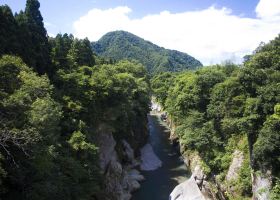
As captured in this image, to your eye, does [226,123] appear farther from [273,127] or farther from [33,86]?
[33,86]

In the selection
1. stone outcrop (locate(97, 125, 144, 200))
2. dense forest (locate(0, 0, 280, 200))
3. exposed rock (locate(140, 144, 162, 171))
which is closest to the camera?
dense forest (locate(0, 0, 280, 200))

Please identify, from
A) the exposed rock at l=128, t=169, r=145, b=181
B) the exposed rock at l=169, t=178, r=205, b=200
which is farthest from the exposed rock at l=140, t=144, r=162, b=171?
the exposed rock at l=169, t=178, r=205, b=200

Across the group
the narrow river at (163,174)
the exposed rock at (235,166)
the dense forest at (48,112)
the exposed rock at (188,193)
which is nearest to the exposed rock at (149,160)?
the narrow river at (163,174)

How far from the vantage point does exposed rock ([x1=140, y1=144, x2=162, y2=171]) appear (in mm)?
51209

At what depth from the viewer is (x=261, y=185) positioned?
28.1 meters

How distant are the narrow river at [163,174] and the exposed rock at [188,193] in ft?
8.28

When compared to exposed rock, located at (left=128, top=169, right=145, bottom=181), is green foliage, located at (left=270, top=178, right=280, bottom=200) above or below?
above

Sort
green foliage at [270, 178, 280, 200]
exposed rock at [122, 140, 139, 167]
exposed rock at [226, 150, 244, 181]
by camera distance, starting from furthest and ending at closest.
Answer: exposed rock at [122, 140, 139, 167]
exposed rock at [226, 150, 244, 181]
green foliage at [270, 178, 280, 200]

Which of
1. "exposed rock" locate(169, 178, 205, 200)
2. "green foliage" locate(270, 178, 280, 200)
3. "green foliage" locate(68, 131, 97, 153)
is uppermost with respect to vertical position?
"green foliage" locate(68, 131, 97, 153)

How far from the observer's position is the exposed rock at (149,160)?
51209 millimetres

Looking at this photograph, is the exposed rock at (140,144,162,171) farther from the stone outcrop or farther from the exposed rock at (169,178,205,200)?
the exposed rock at (169,178,205,200)

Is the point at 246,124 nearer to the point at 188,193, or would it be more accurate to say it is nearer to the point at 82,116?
the point at 188,193

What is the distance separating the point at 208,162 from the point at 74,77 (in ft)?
62.2

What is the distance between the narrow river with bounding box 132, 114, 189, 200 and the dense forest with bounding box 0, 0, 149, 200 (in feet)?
25.7
